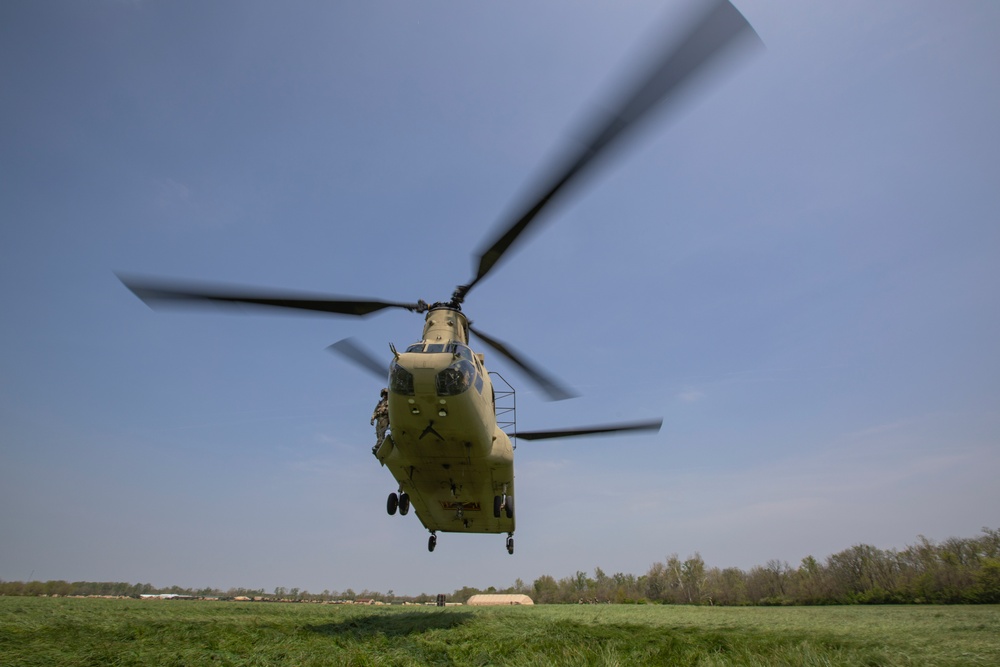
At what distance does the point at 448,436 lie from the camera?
899 centimetres

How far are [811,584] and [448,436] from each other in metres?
57.3

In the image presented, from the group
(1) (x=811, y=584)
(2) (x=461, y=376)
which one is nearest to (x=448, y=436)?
(2) (x=461, y=376)

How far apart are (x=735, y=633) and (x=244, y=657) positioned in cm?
887

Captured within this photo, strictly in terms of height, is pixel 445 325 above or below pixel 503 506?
above

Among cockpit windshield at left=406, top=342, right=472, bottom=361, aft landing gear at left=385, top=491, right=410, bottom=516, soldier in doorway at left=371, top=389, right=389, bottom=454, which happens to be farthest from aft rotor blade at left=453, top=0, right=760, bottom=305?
aft landing gear at left=385, top=491, right=410, bottom=516

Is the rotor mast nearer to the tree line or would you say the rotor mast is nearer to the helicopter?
the helicopter

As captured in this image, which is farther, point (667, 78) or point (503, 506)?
point (503, 506)

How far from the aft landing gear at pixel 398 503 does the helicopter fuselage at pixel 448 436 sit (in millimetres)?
161

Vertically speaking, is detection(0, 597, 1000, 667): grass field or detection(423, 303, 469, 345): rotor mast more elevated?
detection(423, 303, 469, 345): rotor mast

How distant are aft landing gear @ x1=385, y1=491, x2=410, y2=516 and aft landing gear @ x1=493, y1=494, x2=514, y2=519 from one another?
2.34m

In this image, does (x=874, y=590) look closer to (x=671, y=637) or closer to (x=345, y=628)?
(x=671, y=637)

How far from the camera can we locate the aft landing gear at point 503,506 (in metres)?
10.9

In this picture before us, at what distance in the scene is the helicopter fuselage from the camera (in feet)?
27.0

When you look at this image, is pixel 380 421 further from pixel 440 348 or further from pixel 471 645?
pixel 471 645
